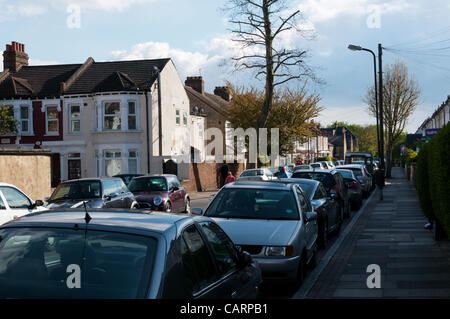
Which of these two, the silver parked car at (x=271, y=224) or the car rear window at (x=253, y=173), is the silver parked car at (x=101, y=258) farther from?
the car rear window at (x=253, y=173)

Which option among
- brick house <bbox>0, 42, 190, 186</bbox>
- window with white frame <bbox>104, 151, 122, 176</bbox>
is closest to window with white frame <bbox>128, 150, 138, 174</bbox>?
brick house <bbox>0, 42, 190, 186</bbox>

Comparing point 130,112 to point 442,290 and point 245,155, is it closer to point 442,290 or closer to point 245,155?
point 245,155

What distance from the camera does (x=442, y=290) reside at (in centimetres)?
791

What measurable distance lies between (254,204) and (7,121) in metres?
29.6

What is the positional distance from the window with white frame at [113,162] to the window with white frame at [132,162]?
1.91 feet

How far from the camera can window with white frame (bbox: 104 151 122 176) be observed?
34.9 m

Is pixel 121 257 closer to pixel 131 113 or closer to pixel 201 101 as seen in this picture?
pixel 131 113

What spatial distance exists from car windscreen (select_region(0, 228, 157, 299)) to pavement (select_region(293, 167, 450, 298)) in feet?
15.5

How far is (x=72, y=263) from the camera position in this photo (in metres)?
3.55

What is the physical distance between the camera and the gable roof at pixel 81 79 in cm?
3516

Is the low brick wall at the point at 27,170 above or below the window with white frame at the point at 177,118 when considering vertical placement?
below

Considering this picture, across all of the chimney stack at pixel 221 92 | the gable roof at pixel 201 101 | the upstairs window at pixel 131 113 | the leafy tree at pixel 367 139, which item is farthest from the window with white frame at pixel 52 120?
the leafy tree at pixel 367 139

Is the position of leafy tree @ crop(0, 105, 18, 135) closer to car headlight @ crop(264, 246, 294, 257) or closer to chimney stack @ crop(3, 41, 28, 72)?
chimney stack @ crop(3, 41, 28, 72)
